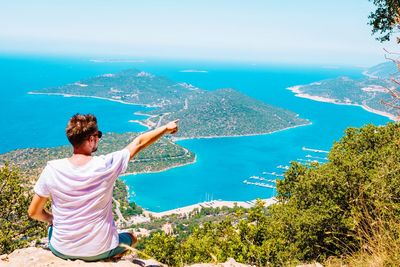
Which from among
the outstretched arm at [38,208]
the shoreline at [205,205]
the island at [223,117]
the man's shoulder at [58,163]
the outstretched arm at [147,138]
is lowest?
the shoreline at [205,205]

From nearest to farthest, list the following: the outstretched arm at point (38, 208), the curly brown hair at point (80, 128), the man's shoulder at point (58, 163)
A: 1. the curly brown hair at point (80, 128)
2. the man's shoulder at point (58, 163)
3. the outstretched arm at point (38, 208)

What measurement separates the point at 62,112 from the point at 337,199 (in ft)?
496

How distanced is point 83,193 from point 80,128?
57 centimetres

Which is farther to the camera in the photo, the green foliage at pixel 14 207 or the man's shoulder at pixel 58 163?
the green foliage at pixel 14 207

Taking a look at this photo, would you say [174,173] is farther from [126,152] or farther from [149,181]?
[126,152]

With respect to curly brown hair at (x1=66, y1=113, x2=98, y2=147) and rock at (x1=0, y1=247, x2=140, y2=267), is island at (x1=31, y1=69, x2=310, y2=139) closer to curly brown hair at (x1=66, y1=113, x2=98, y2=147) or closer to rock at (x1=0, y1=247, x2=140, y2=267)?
rock at (x1=0, y1=247, x2=140, y2=267)

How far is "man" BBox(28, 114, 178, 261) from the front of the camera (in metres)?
2.81

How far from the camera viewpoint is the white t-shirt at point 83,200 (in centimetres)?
282

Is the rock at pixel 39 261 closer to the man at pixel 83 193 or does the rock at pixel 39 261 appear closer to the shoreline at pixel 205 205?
the man at pixel 83 193

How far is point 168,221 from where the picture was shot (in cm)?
5722

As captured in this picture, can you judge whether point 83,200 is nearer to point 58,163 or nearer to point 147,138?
point 58,163

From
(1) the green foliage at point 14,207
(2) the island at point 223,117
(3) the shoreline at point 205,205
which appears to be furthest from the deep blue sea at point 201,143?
(1) the green foliage at point 14,207

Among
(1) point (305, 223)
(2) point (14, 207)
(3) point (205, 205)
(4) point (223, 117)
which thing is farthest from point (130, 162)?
(2) point (14, 207)

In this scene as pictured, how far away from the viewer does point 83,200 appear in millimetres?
2898
